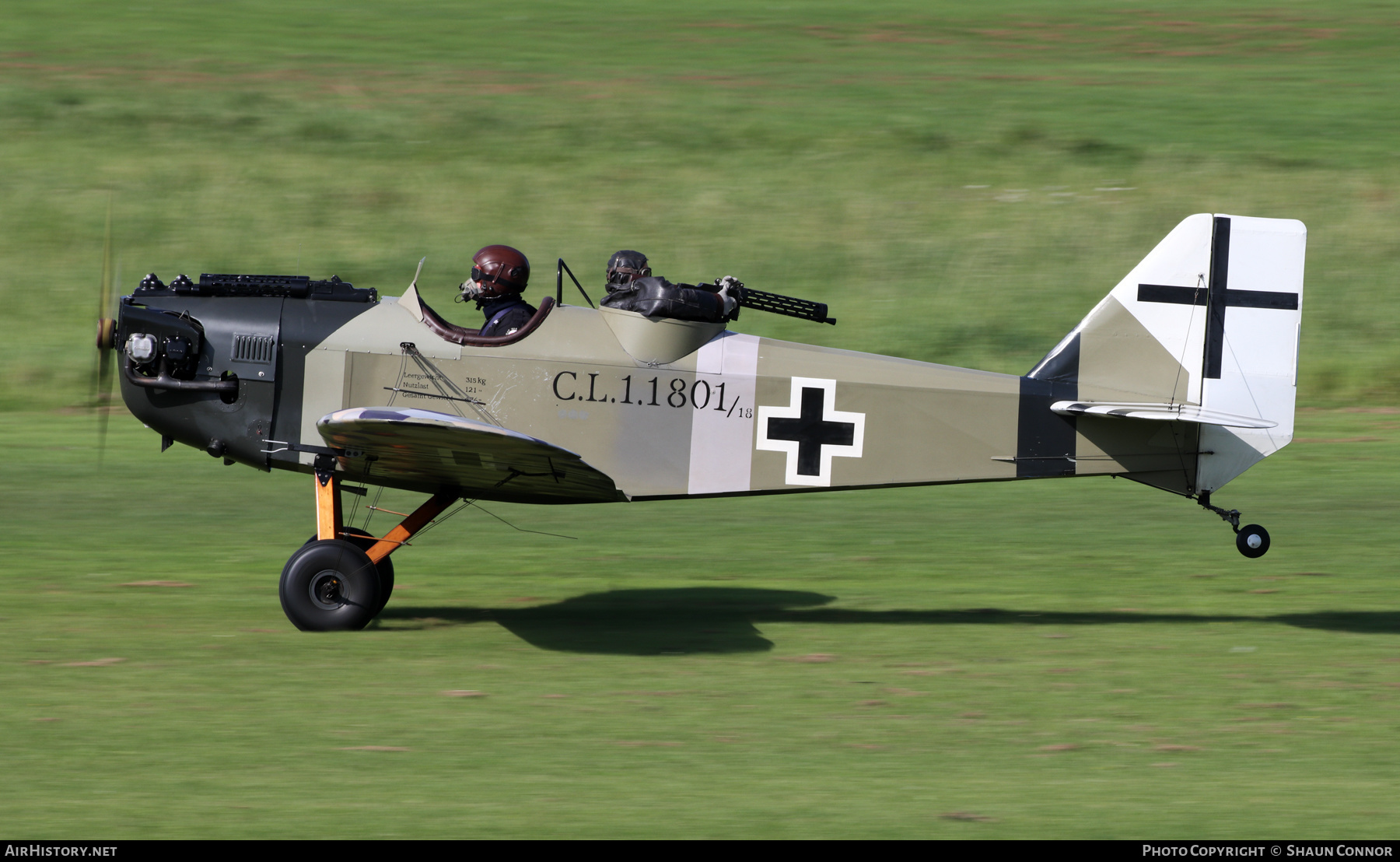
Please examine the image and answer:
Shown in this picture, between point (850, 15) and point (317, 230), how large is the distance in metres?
16.8

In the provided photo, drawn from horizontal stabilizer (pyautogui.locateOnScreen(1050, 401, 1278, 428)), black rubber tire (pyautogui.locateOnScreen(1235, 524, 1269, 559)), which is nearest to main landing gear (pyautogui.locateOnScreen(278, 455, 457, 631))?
horizontal stabilizer (pyautogui.locateOnScreen(1050, 401, 1278, 428))

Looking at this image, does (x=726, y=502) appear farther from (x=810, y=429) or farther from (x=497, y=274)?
(x=497, y=274)

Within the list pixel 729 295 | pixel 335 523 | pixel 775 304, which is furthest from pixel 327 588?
pixel 775 304

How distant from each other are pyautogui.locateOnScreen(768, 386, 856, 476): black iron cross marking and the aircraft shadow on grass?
1202 mm

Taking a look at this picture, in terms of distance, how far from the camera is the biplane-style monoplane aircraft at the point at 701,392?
921cm

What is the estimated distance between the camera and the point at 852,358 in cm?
948

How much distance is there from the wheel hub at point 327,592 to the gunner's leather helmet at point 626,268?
2646mm

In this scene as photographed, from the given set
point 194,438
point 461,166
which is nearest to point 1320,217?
point 461,166

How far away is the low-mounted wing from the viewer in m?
8.02

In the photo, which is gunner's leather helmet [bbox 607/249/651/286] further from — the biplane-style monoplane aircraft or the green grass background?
the green grass background

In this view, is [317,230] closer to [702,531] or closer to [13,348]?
[13,348]

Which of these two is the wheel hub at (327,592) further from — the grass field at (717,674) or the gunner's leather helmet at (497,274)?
the gunner's leather helmet at (497,274)

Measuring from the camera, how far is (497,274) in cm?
955

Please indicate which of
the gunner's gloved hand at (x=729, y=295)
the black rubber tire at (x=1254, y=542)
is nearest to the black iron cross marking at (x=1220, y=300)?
the black rubber tire at (x=1254, y=542)
